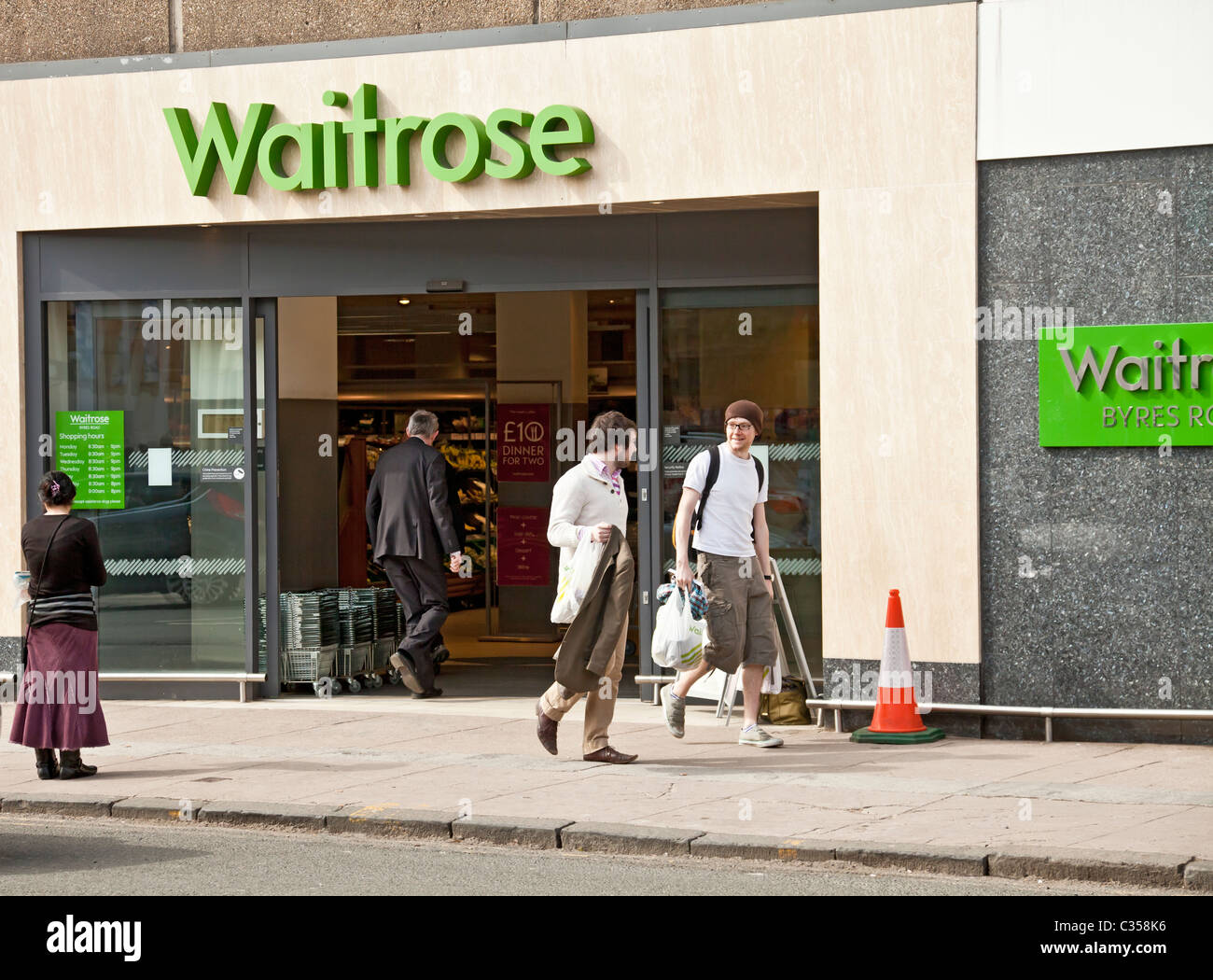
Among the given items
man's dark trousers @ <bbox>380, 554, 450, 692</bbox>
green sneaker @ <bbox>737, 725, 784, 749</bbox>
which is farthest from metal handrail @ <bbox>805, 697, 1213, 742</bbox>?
man's dark trousers @ <bbox>380, 554, 450, 692</bbox>

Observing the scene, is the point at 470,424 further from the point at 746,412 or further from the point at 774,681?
the point at 746,412

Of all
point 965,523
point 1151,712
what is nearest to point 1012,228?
point 965,523

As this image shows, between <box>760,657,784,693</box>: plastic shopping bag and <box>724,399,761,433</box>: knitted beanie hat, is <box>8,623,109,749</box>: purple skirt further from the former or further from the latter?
<box>760,657,784,693</box>: plastic shopping bag

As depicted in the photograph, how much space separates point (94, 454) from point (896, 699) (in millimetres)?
6522

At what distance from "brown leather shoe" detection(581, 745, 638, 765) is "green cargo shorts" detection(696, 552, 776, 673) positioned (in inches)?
32.8

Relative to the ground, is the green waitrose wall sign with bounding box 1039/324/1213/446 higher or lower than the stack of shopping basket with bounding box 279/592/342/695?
higher

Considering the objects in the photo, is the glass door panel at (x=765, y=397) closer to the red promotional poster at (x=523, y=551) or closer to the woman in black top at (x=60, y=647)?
the woman in black top at (x=60, y=647)

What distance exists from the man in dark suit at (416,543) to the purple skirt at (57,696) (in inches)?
124

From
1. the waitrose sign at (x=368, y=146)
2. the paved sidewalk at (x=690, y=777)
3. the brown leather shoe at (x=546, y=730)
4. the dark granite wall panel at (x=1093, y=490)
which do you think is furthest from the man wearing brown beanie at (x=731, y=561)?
the waitrose sign at (x=368, y=146)

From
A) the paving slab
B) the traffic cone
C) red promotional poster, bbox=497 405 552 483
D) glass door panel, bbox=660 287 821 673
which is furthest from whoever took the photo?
red promotional poster, bbox=497 405 552 483

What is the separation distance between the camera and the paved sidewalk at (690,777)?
24.2ft

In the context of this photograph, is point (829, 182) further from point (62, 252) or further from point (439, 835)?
point (62, 252)

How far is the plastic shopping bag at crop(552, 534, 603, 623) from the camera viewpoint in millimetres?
8836
